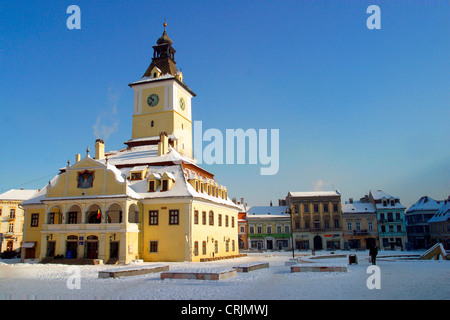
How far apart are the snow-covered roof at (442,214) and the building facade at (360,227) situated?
34.9 feet

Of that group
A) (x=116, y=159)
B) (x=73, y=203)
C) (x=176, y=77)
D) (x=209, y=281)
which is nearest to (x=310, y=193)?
(x=176, y=77)

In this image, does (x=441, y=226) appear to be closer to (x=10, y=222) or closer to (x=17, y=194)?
(x=10, y=222)

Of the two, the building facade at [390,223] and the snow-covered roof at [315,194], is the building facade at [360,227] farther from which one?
the snow-covered roof at [315,194]

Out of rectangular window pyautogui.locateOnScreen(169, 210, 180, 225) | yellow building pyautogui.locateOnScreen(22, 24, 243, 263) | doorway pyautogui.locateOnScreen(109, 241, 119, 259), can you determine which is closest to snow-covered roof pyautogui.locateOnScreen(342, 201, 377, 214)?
yellow building pyautogui.locateOnScreen(22, 24, 243, 263)

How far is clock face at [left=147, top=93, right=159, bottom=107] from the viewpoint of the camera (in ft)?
176

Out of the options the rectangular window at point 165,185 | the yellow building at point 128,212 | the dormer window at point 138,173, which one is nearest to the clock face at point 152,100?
the yellow building at point 128,212

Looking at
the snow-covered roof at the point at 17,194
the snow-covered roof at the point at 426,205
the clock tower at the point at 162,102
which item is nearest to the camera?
the clock tower at the point at 162,102

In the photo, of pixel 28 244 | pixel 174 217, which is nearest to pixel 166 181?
pixel 174 217

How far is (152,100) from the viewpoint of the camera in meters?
53.9

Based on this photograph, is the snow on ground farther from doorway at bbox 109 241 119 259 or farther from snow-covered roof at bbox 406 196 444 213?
snow-covered roof at bbox 406 196 444 213

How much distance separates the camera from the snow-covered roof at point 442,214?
6781 cm
